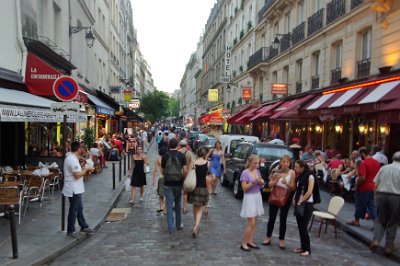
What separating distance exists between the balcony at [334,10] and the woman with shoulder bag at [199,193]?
40.1ft

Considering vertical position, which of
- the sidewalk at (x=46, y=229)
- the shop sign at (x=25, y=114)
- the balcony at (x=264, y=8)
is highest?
the balcony at (x=264, y=8)

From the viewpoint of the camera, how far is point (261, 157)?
1178 cm

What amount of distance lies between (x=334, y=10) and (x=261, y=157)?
9731mm

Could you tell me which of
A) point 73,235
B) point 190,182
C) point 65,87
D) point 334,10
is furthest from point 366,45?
point 73,235

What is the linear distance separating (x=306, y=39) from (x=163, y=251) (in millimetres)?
16916

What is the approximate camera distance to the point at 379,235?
7.18m

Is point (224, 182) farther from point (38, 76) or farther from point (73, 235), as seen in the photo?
point (73, 235)

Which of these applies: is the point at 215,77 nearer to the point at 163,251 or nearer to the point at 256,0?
the point at 256,0

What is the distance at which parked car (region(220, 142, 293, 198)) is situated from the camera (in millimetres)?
11461

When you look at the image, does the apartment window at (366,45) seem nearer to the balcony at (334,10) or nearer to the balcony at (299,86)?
the balcony at (334,10)

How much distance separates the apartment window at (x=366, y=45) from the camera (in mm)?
15591

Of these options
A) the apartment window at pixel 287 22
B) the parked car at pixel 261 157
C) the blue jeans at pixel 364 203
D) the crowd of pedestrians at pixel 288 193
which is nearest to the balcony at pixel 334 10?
the apartment window at pixel 287 22

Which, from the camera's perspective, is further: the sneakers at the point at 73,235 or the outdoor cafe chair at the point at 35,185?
the outdoor cafe chair at the point at 35,185

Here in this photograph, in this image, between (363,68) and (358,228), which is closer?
(358,228)
